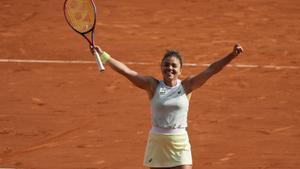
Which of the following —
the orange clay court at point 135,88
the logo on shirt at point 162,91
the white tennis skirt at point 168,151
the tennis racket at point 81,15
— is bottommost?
the orange clay court at point 135,88

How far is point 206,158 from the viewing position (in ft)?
35.3

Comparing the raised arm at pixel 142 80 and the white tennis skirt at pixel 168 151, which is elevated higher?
the raised arm at pixel 142 80

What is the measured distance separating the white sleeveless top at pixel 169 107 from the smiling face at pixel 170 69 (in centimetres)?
8

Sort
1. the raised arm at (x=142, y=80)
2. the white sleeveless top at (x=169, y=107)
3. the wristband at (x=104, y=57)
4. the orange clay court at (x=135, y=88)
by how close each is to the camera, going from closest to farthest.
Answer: the white sleeveless top at (x=169, y=107)
the raised arm at (x=142, y=80)
the wristband at (x=104, y=57)
the orange clay court at (x=135, y=88)

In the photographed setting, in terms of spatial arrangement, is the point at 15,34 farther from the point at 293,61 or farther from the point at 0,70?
the point at 293,61

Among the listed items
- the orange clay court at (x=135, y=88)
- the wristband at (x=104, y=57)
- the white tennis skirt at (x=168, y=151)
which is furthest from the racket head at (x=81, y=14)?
the orange clay court at (x=135, y=88)

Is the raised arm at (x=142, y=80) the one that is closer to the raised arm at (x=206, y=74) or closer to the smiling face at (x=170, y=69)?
the smiling face at (x=170, y=69)

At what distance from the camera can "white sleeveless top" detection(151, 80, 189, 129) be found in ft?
22.5

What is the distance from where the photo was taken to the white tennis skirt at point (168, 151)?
689 cm

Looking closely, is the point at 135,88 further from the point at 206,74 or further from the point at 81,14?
the point at 206,74

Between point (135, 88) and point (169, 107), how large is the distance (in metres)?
7.04

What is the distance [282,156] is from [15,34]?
856 centimetres

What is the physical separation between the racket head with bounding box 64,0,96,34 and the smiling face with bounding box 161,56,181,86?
1.03m

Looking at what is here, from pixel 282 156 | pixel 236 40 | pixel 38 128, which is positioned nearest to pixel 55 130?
pixel 38 128
